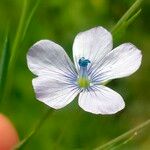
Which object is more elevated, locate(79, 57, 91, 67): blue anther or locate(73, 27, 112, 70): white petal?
locate(73, 27, 112, 70): white petal

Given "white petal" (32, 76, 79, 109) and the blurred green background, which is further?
the blurred green background

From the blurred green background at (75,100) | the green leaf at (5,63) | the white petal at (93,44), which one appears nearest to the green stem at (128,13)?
the white petal at (93,44)

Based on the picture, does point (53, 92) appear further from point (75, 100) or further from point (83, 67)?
point (75, 100)

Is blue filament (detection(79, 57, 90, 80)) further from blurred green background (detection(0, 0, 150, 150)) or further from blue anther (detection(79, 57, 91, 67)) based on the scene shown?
blurred green background (detection(0, 0, 150, 150))

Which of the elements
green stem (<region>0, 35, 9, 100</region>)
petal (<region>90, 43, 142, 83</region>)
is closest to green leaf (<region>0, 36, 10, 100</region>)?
green stem (<region>0, 35, 9, 100</region>)

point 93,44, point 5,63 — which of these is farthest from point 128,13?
point 5,63

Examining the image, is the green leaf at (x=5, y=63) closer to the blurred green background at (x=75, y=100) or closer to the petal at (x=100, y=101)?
the petal at (x=100, y=101)
